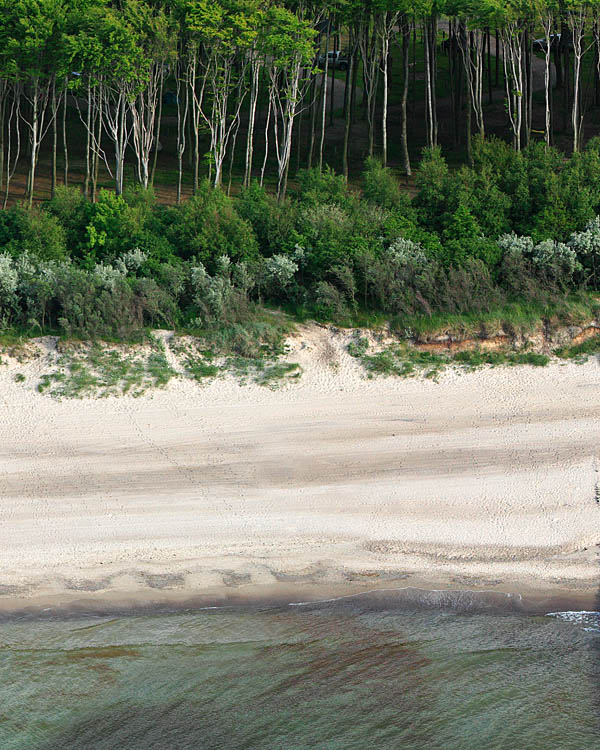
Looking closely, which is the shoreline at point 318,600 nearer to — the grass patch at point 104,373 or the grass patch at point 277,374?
the grass patch at point 104,373

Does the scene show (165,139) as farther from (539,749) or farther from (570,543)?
(539,749)

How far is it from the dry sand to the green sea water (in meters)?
0.54

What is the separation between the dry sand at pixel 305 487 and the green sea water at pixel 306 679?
0.54 metres

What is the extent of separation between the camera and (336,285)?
1944 centimetres

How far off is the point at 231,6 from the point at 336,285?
44.5 ft

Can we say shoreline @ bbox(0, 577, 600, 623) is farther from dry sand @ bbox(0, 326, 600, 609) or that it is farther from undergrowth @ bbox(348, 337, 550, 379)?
undergrowth @ bbox(348, 337, 550, 379)

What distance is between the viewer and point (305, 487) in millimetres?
14180

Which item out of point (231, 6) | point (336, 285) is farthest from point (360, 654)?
point (231, 6)

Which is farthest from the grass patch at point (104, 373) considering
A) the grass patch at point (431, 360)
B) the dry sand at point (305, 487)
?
the grass patch at point (431, 360)

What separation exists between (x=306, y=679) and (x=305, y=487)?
375 centimetres

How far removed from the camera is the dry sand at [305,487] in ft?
41.0

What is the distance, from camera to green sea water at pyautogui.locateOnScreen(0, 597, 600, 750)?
1025 centimetres

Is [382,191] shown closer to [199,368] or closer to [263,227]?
[263,227]

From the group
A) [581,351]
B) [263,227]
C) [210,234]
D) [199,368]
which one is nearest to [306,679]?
[199,368]
